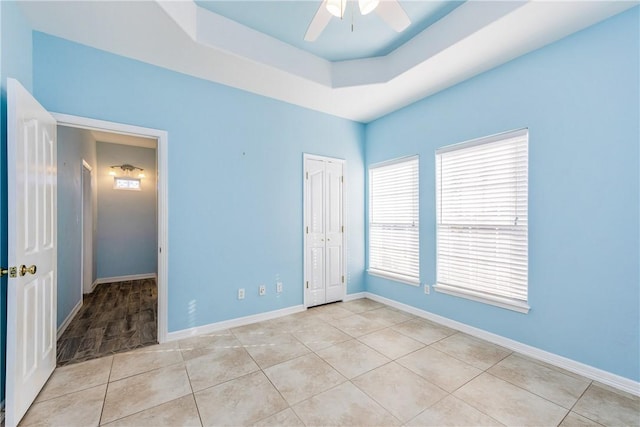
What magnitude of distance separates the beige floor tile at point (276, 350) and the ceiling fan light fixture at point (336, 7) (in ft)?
9.31

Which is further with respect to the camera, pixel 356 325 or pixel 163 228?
pixel 356 325

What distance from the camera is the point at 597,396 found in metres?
2.02

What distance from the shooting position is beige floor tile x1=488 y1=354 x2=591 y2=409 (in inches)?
79.5

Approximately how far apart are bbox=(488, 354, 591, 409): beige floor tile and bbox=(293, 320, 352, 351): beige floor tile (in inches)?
56.7

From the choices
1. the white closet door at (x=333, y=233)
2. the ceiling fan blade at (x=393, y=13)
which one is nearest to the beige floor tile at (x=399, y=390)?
the white closet door at (x=333, y=233)

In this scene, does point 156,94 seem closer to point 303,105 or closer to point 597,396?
point 303,105

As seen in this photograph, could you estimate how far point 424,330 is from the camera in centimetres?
321

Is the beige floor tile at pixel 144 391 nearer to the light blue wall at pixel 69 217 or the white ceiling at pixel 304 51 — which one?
the light blue wall at pixel 69 217

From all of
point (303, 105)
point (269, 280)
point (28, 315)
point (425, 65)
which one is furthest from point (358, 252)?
point (28, 315)

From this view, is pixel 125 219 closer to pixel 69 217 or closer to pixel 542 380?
pixel 69 217

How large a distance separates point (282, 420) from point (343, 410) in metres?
0.42

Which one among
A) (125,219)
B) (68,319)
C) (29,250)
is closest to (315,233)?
(29,250)

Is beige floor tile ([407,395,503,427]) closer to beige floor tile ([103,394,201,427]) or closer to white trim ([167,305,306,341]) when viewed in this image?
beige floor tile ([103,394,201,427])

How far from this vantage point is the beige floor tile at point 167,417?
1736 millimetres
